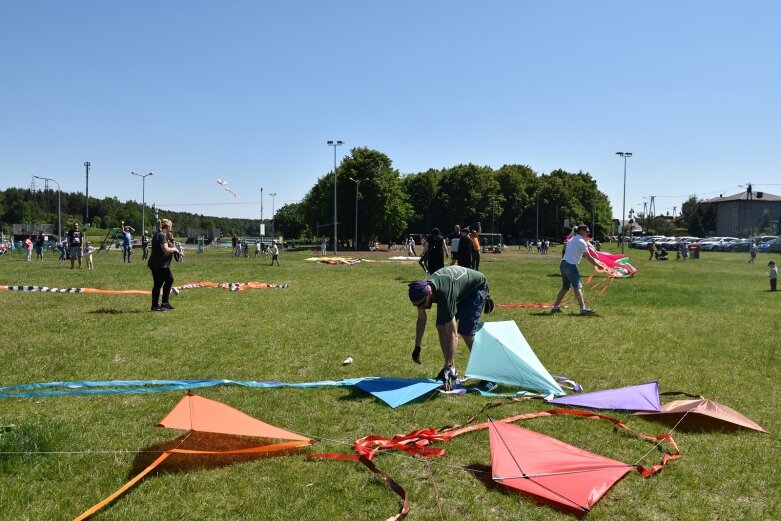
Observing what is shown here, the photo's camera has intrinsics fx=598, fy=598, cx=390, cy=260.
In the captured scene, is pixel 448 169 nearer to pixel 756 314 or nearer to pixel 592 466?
pixel 756 314

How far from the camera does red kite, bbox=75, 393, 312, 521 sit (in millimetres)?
4664

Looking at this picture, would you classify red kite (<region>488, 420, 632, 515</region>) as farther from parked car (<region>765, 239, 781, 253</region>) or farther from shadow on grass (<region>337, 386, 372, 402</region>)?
parked car (<region>765, 239, 781, 253</region>)

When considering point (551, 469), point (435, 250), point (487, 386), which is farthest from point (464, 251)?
point (551, 469)

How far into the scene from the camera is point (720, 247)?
6397cm

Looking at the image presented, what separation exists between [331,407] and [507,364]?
216 centimetres

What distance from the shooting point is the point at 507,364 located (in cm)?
689

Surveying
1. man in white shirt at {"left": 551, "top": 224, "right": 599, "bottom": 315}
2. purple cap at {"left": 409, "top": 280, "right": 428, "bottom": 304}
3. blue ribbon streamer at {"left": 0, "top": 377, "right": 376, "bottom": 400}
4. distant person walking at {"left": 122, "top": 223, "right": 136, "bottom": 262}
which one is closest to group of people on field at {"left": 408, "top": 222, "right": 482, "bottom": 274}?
man in white shirt at {"left": 551, "top": 224, "right": 599, "bottom": 315}

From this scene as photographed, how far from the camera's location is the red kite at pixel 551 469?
396 cm

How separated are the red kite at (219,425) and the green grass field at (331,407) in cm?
14

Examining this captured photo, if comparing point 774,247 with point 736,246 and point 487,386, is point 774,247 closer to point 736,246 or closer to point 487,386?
point 736,246

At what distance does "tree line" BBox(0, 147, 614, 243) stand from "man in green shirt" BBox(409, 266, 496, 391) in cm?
6518

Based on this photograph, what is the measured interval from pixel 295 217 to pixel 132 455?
434 ft

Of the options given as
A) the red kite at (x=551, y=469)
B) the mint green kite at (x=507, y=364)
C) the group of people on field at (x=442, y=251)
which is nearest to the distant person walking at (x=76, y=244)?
the group of people on field at (x=442, y=251)

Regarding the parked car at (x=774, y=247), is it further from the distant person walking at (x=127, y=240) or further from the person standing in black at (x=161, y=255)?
the person standing in black at (x=161, y=255)
